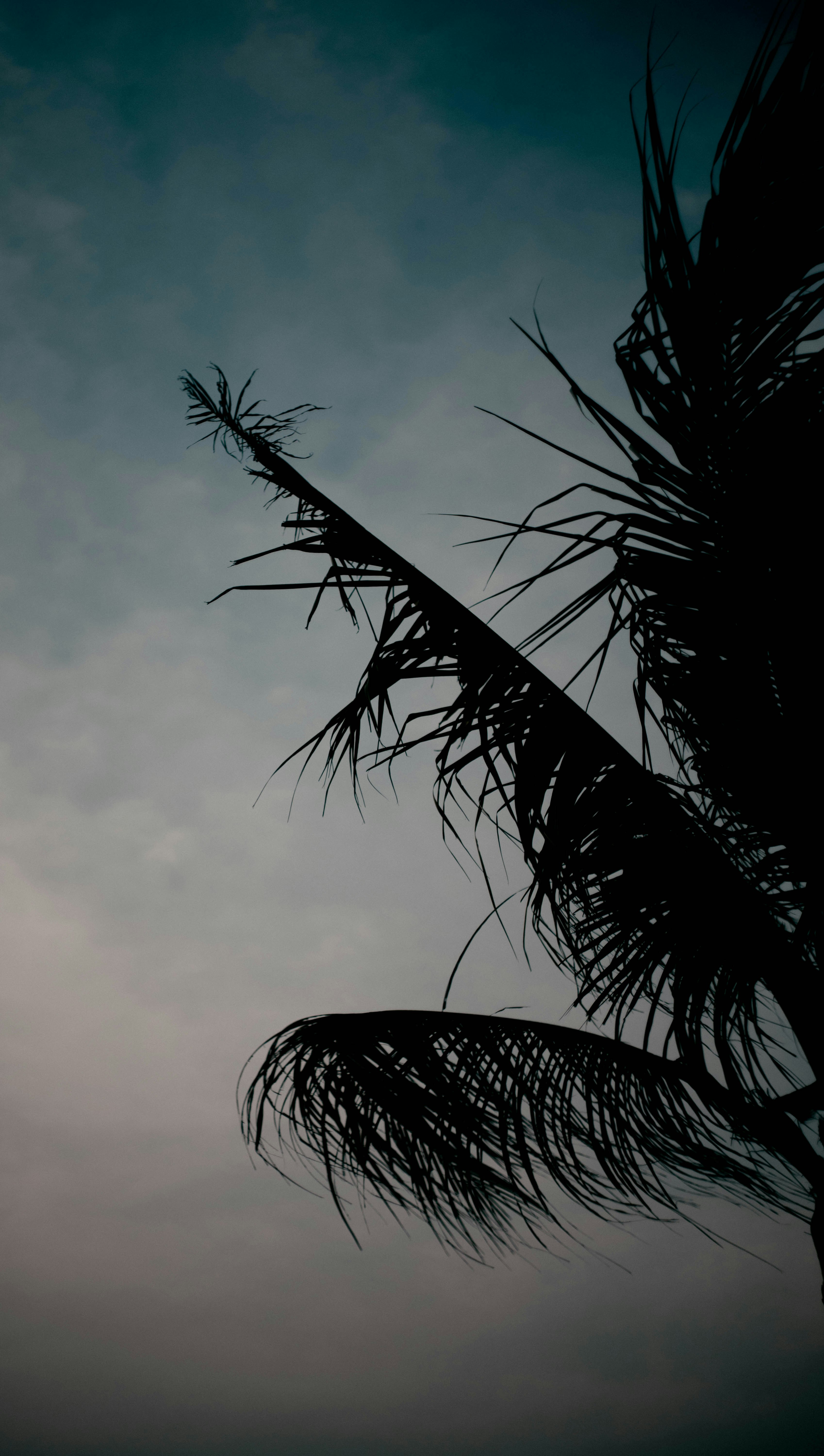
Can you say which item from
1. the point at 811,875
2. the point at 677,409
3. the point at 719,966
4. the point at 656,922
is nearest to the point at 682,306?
the point at 677,409

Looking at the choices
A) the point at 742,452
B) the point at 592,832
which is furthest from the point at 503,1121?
the point at 742,452

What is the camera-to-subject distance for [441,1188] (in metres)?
2.15

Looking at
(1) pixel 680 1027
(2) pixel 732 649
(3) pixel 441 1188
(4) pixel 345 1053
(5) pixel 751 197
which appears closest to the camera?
(5) pixel 751 197

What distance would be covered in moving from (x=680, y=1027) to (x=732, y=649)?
1.00 metres

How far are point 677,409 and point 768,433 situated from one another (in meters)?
0.22

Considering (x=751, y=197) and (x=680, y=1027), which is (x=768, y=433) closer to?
(x=751, y=197)

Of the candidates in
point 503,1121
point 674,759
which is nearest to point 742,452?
point 674,759

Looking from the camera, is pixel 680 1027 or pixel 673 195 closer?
pixel 673 195

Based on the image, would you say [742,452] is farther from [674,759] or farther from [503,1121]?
[503,1121]

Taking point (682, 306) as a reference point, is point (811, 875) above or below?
below

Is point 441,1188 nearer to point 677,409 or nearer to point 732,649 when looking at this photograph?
point 732,649

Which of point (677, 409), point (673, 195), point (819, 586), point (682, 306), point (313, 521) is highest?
point (313, 521)

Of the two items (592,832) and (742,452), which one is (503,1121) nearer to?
(592,832)

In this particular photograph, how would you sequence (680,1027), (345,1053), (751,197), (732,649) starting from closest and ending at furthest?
(751,197)
(732,649)
(680,1027)
(345,1053)
